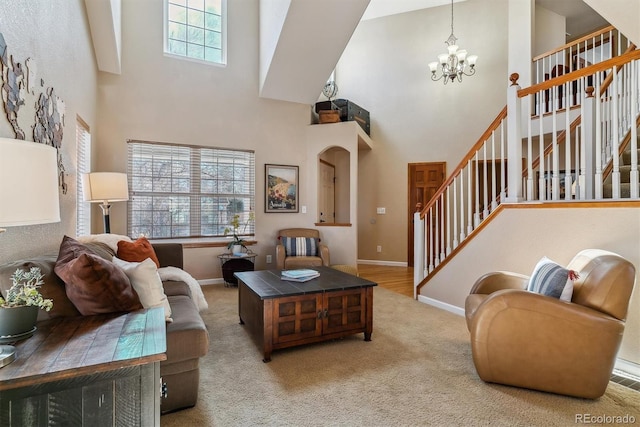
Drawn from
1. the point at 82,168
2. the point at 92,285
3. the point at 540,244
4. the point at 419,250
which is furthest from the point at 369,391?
the point at 82,168

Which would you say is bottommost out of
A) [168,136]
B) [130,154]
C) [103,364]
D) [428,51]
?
[103,364]

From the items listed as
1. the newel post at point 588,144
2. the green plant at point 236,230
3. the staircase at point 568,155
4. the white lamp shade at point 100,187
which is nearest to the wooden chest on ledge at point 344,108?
the green plant at point 236,230

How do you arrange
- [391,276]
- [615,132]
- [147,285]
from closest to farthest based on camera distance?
[147,285] → [615,132] → [391,276]

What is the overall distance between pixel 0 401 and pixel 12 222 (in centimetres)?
55

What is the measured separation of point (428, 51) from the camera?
20.7ft

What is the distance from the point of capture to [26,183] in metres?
1.02

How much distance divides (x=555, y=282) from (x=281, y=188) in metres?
3.99

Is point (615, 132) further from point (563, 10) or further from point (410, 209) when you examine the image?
point (563, 10)

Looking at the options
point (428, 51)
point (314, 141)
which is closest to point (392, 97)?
point (428, 51)

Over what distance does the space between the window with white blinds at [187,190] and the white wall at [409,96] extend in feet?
9.33

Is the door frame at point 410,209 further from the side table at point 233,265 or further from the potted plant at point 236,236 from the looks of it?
the side table at point 233,265

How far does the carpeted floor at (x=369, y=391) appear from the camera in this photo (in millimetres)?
1725

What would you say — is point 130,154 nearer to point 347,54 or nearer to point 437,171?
point 347,54

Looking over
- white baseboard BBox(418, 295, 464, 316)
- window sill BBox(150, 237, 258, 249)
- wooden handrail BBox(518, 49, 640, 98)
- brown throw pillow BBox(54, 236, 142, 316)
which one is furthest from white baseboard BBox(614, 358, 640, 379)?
window sill BBox(150, 237, 258, 249)
